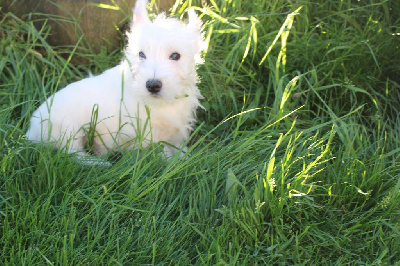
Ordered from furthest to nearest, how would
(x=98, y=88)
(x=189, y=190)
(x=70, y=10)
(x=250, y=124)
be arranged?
(x=70, y=10)
(x=250, y=124)
(x=98, y=88)
(x=189, y=190)

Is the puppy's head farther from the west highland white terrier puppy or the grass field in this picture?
the grass field

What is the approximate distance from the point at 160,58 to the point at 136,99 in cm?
32

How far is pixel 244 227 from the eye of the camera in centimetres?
257

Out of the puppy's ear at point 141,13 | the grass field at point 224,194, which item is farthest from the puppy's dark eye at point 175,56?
the grass field at point 224,194

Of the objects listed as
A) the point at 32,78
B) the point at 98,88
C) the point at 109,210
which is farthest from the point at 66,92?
the point at 109,210

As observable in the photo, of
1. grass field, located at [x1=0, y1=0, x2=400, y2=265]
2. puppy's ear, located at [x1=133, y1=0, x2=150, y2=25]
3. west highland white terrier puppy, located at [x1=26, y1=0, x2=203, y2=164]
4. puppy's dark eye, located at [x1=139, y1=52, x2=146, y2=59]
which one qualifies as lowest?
grass field, located at [x1=0, y1=0, x2=400, y2=265]

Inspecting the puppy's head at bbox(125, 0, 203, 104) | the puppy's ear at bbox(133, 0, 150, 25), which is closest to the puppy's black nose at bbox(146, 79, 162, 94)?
the puppy's head at bbox(125, 0, 203, 104)

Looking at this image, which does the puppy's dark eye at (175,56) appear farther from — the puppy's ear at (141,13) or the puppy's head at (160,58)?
the puppy's ear at (141,13)

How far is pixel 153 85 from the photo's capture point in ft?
9.76

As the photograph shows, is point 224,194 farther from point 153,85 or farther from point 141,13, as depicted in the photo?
point 141,13

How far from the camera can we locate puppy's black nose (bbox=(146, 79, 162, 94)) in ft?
9.77

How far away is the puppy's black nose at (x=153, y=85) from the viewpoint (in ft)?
9.77

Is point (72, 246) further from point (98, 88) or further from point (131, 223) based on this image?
point (98, 88)

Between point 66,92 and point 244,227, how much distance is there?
152 cm
